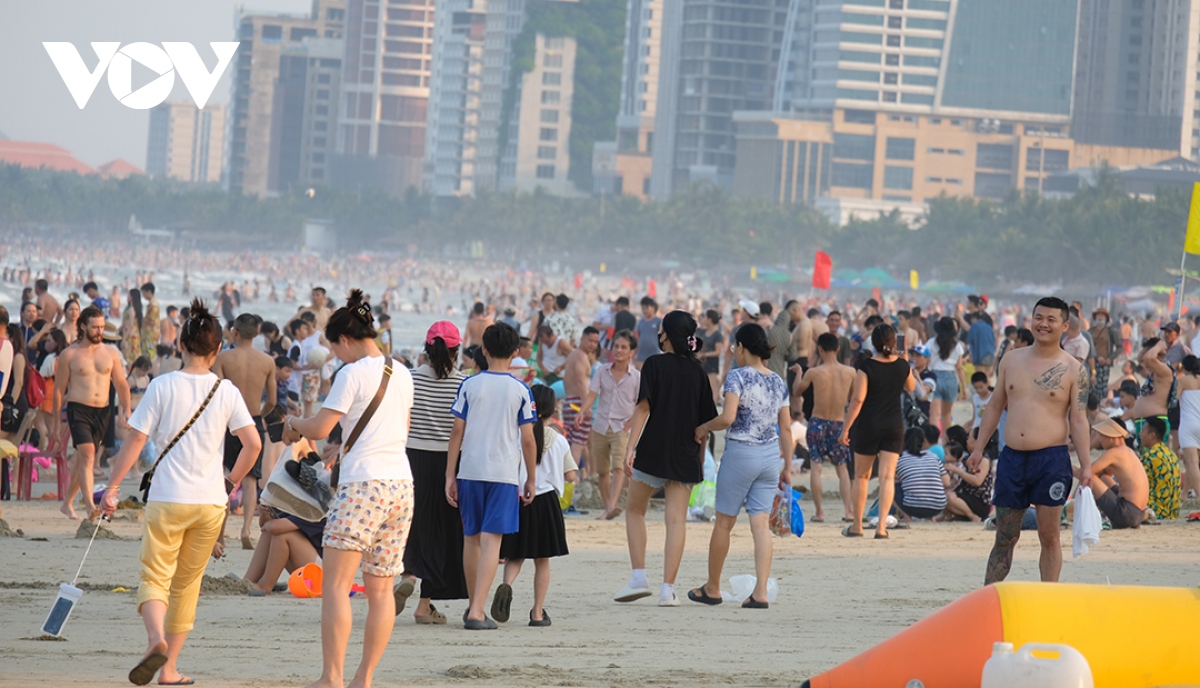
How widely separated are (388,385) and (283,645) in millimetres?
1545

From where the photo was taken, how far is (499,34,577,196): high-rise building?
156625 mm

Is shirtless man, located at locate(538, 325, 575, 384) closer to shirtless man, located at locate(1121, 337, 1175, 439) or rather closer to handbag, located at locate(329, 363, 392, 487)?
shirtless man, located at locate(1121, 337, 1175, 439)

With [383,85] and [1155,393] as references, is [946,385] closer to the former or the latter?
[1155,393]

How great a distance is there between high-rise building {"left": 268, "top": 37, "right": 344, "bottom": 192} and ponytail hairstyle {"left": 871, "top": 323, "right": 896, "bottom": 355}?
18996 cm

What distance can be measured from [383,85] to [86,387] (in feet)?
603

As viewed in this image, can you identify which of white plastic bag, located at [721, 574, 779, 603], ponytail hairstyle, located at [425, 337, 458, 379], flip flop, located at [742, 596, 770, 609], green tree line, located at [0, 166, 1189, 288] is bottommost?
flip flop, located at [742, 596, 770, 609]

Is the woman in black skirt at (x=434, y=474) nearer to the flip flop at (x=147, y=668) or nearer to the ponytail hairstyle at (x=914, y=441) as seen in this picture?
the flip flop at (x=147, y=668)

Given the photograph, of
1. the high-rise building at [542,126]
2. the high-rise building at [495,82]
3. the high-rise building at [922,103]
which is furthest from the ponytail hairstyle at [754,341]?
the high-rise building at [495,82]

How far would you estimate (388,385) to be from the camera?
4988 mm

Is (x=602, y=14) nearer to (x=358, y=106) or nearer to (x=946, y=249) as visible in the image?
(x=358, y=106)

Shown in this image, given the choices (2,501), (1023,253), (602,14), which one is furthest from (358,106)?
(2,501)

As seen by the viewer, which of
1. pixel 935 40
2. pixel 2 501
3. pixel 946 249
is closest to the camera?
pixel 2 501

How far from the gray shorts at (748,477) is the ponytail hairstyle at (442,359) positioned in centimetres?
152

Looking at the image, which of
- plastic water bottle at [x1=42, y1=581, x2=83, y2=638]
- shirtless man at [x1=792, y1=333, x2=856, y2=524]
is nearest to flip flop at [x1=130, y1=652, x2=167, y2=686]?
plastic water bottle at [x1=42, y1=581, x2=83, y2=638]
